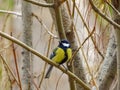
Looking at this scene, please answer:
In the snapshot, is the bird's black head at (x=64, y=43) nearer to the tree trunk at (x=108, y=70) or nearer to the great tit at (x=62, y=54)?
the great tit at (x=62, y=54)

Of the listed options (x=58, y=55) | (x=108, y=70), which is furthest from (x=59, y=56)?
(x=108, y=70)

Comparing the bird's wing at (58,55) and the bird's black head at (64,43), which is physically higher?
the bird's black head at (64,43)

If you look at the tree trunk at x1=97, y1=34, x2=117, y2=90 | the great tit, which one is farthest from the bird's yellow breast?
the tree trunk at x1=97, y1=34, x2=117, y2=90

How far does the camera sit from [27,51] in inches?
40.8

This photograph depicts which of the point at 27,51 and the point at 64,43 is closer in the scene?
the point at 64,43

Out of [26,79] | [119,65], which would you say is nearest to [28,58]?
[26,79]

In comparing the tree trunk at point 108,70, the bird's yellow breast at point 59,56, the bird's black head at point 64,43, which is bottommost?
the tree trunk at point 108,70

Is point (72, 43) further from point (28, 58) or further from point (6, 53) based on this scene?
point (6, 53)

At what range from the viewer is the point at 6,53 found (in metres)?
1.23

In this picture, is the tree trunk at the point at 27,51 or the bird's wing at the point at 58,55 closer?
the bird's wing at the point at 58,55

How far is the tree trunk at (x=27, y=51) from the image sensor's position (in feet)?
3.33

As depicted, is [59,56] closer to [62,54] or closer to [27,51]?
[62,54]

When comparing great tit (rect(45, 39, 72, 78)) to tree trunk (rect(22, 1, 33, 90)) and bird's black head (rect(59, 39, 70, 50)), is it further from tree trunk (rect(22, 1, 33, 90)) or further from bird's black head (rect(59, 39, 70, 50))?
tree trunk (rect(22, 1, 33, 90))

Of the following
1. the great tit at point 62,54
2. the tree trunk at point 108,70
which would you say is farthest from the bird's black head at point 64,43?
the tree trunk at point 108,70
